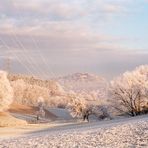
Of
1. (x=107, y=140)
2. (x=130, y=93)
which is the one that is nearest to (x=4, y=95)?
(x=130, y=93)

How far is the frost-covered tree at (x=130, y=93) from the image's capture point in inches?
2485

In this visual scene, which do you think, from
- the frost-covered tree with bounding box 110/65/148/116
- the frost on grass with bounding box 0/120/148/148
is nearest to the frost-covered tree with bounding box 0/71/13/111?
the frost-covered tree with bounding box 110/65/148/116

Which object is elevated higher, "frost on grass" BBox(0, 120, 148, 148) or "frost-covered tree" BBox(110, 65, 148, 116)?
"frost-covered tree" BBox(110, 65, 148, 116)

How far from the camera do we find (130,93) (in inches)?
2494

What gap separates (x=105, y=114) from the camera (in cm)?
8625

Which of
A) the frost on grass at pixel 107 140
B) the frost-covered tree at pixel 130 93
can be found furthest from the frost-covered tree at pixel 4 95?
the frost on grass at pixel 107 140

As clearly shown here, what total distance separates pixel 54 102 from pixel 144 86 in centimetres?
10002

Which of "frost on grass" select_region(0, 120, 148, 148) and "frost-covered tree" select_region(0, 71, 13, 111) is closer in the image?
"frost on grass" select_region(0, 120, 148, 148)

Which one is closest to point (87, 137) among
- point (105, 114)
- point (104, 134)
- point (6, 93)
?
point (104, 134)

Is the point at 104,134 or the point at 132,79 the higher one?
the point at 132,79

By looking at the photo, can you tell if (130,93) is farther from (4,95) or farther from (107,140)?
(107,140)

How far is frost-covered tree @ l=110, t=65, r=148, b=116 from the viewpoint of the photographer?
63.1 metres

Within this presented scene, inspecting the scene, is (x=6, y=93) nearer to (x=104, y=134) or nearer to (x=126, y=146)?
(x=104, y=134)

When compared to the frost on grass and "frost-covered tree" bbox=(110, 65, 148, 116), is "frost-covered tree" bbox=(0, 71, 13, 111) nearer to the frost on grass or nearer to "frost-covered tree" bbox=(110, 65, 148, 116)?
"frost-covered tree" bbox=(110, 65, 148, 116)
